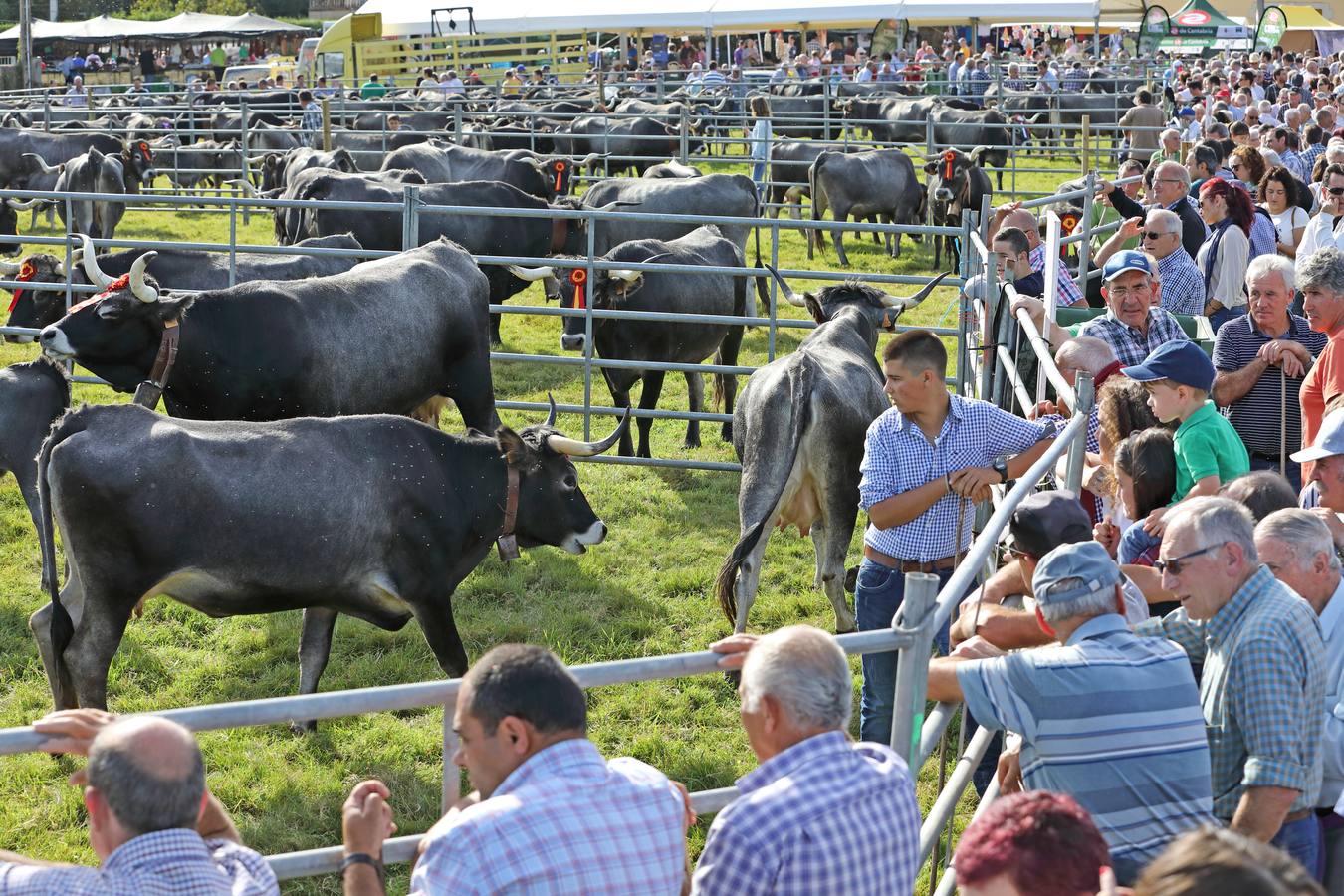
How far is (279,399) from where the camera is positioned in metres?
7.96

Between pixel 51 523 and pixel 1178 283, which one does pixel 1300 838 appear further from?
pixel 1178 283

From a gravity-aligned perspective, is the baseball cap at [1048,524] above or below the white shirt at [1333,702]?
above

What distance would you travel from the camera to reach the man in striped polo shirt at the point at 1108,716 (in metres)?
2.90

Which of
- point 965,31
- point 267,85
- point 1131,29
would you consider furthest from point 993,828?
point 965,31

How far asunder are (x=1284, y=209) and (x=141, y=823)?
8865 millimetres

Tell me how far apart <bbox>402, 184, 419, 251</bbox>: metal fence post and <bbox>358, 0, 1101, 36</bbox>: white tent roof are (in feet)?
111

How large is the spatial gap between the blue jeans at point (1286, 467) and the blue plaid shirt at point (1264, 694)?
270 cm

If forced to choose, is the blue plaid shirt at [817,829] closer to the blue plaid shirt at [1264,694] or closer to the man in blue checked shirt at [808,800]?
the man in blue checked shirt at [808,800]

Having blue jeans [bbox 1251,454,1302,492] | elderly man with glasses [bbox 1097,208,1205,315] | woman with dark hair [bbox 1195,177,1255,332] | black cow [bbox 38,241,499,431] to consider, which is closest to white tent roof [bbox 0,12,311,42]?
black cow [bbox 38,241,499,431]

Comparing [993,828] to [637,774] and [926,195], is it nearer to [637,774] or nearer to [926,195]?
[637,774]

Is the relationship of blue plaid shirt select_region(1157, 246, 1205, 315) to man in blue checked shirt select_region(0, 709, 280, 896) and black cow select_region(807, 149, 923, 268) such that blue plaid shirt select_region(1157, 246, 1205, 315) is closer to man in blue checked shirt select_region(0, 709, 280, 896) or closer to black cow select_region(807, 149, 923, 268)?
man in blue checked shirt select_region(0, 709, 280, 896)

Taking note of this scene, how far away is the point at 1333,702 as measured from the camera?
10.8ft

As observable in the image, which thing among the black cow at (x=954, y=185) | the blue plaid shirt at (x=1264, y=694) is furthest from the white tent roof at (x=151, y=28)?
the blue plaid shirt at (x=1264, y=694)

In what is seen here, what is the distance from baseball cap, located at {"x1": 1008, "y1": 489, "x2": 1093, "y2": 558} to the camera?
11.6 feet
